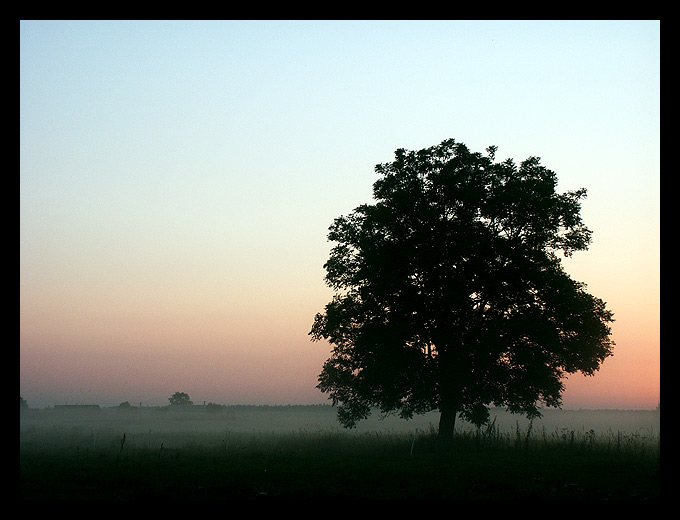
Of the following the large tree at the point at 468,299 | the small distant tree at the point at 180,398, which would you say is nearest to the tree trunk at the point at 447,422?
the large tree at the point at 468,299

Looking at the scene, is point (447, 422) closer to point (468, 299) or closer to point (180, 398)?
point (468, 299)

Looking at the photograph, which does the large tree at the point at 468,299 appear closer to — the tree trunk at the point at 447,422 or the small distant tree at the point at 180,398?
the tree trunk at the point at 447,422

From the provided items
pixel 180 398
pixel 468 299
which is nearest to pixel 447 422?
pixel 468 299

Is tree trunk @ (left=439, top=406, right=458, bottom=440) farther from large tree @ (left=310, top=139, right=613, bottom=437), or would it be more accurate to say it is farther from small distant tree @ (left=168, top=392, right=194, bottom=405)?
small distant tree @ (left=168, top=392, right=194, bottom=405)

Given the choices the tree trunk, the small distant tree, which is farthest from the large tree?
the small distant tree

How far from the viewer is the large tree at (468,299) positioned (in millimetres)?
28906

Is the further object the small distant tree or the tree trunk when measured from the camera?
the small distant tree

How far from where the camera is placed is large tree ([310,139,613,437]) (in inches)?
1138

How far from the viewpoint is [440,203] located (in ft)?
99.6
